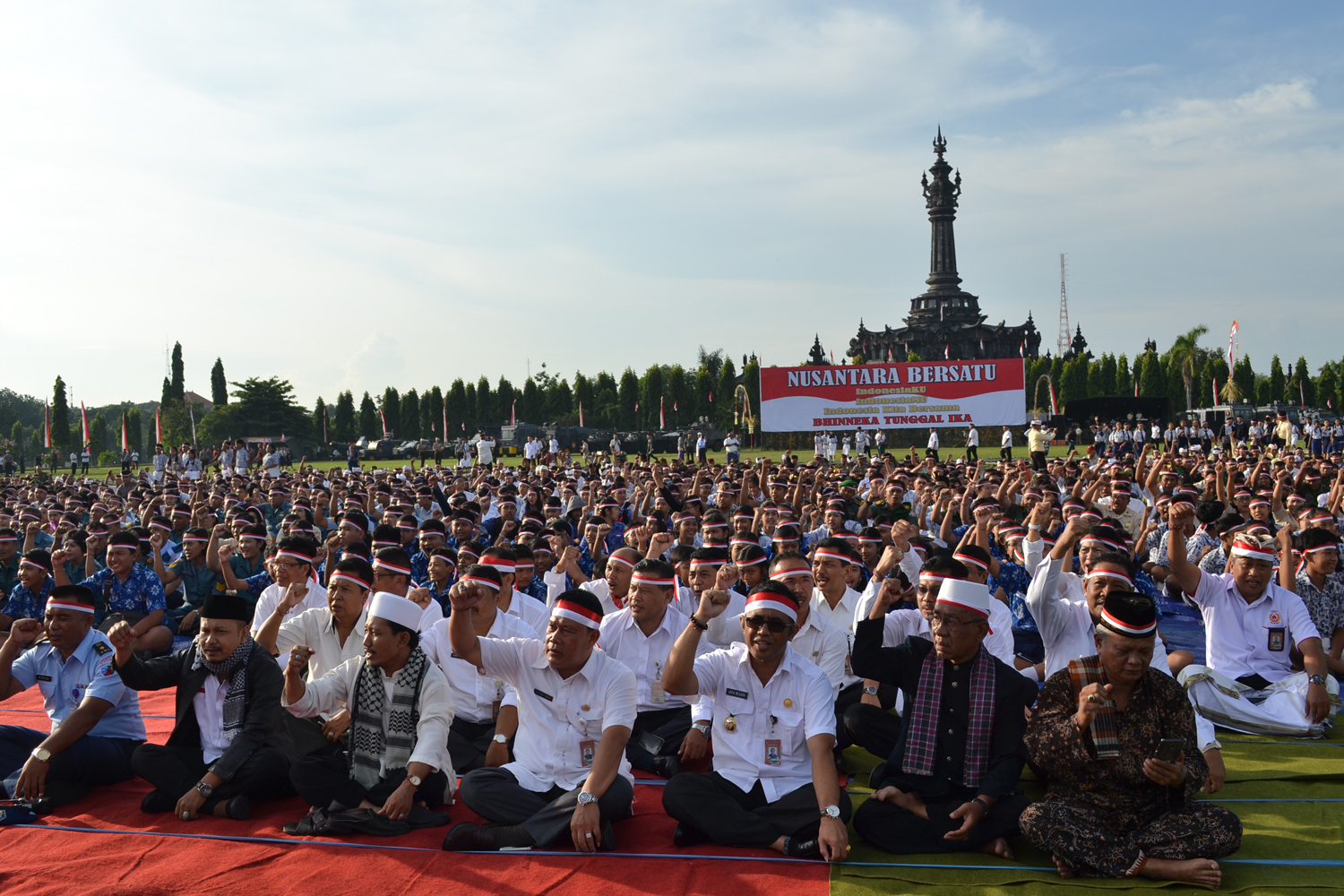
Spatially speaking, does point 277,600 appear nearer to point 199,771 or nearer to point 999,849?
point 199,771

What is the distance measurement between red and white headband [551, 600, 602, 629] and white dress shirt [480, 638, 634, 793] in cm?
20

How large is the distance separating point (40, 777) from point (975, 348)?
8088cm

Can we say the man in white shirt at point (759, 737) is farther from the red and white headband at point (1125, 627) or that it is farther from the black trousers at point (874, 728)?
the red and white headband at point (1125, 627)

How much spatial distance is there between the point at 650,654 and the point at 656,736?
18.9 inches

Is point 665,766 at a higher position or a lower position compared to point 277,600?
lower

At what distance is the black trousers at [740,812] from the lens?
446 centimetres

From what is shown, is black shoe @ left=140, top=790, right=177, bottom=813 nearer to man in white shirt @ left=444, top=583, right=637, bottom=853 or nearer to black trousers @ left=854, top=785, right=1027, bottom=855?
man in white shirt @ left=444, top=583, right=637, bottom=853

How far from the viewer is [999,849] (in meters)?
4.33

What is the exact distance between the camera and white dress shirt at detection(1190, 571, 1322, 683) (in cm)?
632

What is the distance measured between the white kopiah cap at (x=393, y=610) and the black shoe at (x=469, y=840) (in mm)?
975

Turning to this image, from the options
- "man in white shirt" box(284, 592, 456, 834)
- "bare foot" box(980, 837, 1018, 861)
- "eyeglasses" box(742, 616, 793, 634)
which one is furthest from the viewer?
"man in white shirt" box(284, 592, 456, 834)

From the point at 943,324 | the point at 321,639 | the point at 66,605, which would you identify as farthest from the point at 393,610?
the point at 943,324

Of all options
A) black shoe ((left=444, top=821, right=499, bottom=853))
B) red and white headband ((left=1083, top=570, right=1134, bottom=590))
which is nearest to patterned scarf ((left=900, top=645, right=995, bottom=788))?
red and white headband ((left=1083, top=570, right=1134, bottom=590))

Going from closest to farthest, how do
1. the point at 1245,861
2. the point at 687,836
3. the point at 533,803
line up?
the point at 1245,861 → the point at 687,836 → the point at 533,803
